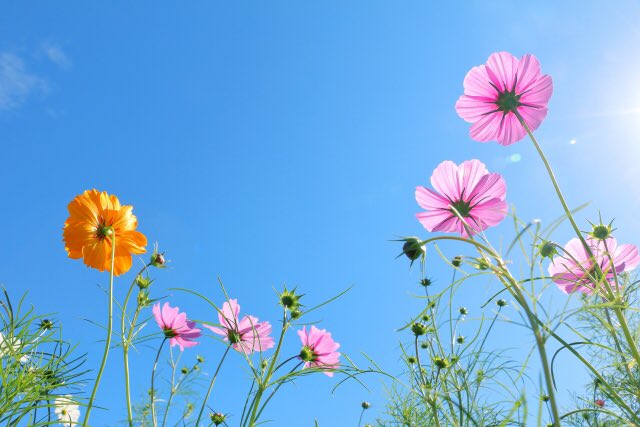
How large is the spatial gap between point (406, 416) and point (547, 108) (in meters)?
1.17

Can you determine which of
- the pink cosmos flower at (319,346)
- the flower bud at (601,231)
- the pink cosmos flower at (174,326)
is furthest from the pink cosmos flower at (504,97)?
the pink cosmos flower at (174,326)

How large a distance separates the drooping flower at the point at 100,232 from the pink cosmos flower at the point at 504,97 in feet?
2.54

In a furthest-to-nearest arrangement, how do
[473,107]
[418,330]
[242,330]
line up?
[418,330] < [242,330] < [473,107]

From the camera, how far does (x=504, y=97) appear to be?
39.2 inches

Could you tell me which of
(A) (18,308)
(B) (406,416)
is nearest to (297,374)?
(A) (18,308)

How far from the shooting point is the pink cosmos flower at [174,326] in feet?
4.22

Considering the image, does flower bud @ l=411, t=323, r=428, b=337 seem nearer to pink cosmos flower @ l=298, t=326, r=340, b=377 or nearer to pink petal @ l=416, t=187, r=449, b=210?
pink cosmos flower @ l=298, t=326, r=340, b=377

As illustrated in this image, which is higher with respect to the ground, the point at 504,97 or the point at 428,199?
the point at 504,97

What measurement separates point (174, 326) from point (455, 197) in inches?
33.1

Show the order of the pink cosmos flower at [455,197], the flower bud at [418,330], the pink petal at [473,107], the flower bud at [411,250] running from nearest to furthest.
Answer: the flower bud at [411,250]
the pink cosmos flower at [455,197]
the pink petal at [473,107]
the flower bud at [418,330]

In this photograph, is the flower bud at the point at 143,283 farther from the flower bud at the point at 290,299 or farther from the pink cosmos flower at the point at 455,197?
the pink cosmos flower at the point at 455,197

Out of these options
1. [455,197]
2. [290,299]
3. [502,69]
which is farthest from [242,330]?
[502,69]

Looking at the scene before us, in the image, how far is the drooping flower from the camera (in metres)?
1.05

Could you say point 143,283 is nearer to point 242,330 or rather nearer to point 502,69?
point 242,330
